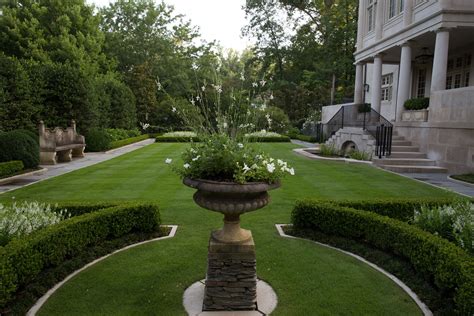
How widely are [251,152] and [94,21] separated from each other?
30.9m

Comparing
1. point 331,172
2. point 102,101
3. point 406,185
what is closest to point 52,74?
point 102,101

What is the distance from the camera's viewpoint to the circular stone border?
3.61 meters

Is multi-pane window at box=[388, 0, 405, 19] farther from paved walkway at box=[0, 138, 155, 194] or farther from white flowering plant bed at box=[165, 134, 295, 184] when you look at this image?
white flowering plant bed at box=[165, 134, 295, 184]

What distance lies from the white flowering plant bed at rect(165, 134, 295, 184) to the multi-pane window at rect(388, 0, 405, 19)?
16581mm

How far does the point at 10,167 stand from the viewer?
1065cm

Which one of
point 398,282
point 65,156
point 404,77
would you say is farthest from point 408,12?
point 65,156

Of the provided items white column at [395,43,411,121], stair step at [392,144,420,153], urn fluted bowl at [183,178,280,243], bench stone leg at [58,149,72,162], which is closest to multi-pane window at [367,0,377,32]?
white column at [395,43,411,121]

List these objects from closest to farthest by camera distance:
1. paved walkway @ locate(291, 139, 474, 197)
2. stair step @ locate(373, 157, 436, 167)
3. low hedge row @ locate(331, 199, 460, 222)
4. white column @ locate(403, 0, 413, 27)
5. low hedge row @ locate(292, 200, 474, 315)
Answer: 1. low hedge row @ locate(292, 200, 474, 315)
2. low hedge row @ locate(331, 199, 460, 222)
3. paved walkway @ locate(291, 139, 474, 197)
4. stair step @ locate(373, 157, 436, 167)
5. white column @ locate(403, 0, 413, 27)

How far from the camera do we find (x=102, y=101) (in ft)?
72.1

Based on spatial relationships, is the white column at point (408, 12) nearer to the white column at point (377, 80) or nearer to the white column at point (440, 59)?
the white column at point (440, 59)

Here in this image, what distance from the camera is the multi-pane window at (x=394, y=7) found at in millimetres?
16906

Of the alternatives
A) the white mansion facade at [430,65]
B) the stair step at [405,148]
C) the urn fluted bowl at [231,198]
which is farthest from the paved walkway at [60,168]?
the white mansion facade at [430,65]

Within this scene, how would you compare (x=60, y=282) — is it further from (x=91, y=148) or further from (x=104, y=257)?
(x=91, y=148)

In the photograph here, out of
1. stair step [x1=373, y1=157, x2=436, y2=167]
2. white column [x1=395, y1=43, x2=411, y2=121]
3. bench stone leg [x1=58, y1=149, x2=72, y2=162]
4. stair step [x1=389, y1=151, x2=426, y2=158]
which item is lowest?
bench stone leg [x1=58, y1=149, x2=72, y2=162]
